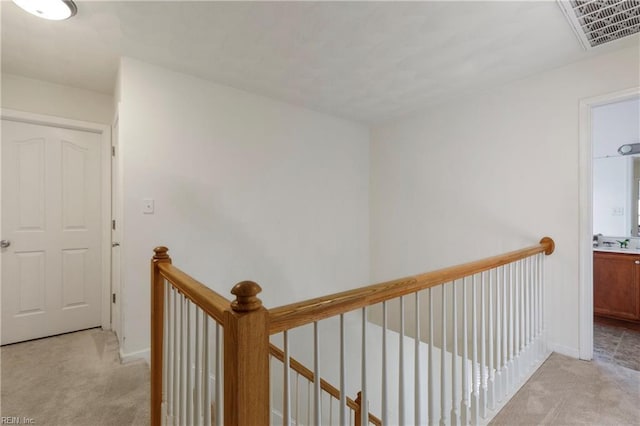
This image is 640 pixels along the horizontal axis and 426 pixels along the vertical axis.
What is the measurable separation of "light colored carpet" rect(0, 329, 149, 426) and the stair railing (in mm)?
386

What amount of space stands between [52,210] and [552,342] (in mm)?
4416

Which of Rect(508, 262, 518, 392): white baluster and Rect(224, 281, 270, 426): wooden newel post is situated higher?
Rect(224, 281, 270, 426): wooden newel post

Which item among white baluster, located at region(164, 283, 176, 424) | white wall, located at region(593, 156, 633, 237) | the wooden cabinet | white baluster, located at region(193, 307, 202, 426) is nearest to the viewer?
white baluster, located at region(193, 307, 202, 426)

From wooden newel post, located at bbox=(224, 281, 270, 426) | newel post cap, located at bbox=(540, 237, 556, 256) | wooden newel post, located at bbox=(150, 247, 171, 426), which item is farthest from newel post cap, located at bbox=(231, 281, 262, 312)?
newel post cap, located at bbox=(540, 237, 556, 256)

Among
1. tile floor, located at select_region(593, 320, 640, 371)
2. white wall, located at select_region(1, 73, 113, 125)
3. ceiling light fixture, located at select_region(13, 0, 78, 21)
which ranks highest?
ceiling light fixture, located at select_region(13, 0, 78, 21)

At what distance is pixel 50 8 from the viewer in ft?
5.35

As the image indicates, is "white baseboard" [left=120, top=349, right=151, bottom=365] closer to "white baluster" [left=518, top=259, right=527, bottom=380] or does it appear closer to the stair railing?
the stair railing

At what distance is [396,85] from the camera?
2.64 metres

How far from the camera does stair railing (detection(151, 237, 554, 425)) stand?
76 centimetres

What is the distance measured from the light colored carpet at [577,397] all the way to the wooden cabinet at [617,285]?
5.07 ft

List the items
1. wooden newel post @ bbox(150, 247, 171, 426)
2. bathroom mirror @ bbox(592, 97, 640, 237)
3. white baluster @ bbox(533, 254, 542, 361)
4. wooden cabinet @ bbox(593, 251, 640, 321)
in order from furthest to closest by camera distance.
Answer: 1. bathroom mirror @ bbox(592, 97, 640, 237)
2. wooden cabinet @ bbox(593, 251, 640, 321)
3. white baluster @ bbox(533, 254, 542, 361)
4. wooden newel post @ bbox(150, 247, 171, 426)

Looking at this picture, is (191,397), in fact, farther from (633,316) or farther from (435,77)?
(633,316)

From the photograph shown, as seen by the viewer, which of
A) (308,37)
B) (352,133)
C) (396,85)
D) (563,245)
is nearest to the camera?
(308,37)

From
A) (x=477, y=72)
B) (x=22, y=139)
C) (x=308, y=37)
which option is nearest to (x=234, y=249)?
(x=308, y=37)
